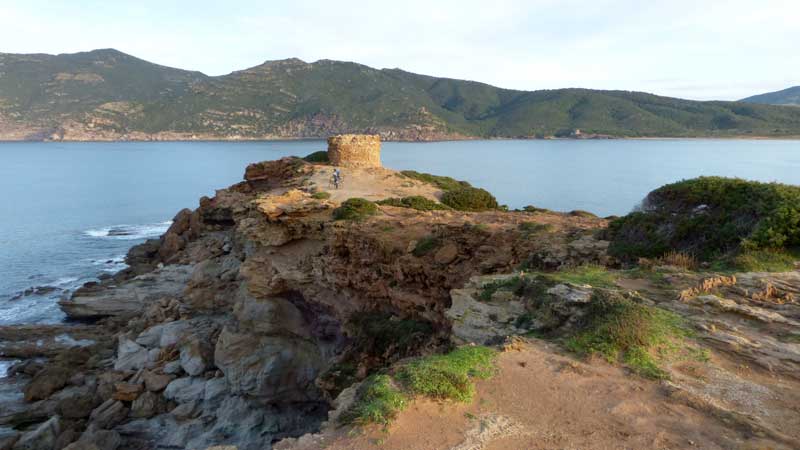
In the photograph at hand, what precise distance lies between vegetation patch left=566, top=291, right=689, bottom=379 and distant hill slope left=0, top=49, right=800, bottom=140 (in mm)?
139703

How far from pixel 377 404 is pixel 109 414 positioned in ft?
50.0

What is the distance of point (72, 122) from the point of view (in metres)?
163

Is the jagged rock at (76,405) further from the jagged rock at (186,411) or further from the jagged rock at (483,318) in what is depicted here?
the jagged rock at (483,318)

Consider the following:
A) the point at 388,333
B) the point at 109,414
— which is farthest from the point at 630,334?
the point at 109,414

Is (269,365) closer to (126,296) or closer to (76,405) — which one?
(76,405)

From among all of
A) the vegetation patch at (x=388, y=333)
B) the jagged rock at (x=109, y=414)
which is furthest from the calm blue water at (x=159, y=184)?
the vegetation patch at (x=388, y=333)

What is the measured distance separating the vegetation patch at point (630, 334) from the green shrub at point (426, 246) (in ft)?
23.5

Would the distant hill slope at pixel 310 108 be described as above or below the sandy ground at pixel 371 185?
above

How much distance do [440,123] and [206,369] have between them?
470 ft

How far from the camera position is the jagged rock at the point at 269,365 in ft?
57.7

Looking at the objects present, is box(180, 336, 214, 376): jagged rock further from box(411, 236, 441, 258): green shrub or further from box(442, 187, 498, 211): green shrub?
box(442, 187, 498, 211): green shrub

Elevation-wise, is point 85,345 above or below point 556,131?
below

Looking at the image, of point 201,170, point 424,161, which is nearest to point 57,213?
point 201,170

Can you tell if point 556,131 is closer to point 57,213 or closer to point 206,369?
point 57,213
